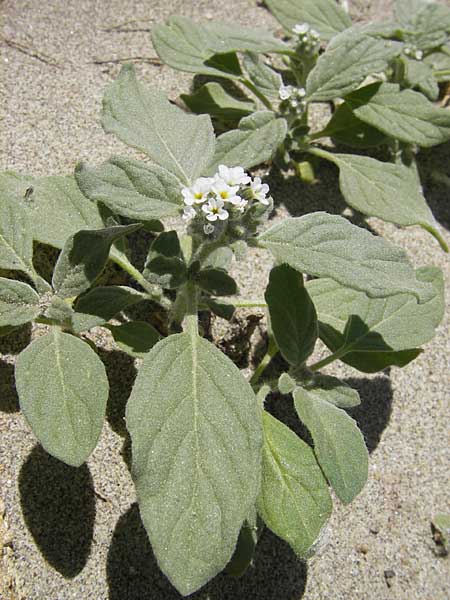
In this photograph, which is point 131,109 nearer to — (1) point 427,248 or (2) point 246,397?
(2) point 246,397

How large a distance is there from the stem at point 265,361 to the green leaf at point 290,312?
0.17 metres

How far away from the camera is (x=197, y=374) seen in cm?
141

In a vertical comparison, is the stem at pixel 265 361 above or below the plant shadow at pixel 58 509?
above

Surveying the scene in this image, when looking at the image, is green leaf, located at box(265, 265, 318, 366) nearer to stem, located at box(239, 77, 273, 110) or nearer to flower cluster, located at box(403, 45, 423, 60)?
stem, located at box(239, 77, 273, 110)

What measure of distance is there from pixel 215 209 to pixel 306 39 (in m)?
1.12

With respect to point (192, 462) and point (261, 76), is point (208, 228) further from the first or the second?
point (261, 76)

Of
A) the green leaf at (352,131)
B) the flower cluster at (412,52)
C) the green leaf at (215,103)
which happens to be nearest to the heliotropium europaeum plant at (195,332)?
the green leaf at (215,103)

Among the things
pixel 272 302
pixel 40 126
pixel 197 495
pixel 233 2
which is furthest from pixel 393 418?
pixel 233 2

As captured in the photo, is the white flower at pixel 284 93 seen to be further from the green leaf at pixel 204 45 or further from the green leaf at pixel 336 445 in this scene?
the green leaf at pixel 336 445

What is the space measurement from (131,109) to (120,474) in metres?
0.92

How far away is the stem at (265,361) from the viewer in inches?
71.6

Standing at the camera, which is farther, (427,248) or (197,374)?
(427,248)

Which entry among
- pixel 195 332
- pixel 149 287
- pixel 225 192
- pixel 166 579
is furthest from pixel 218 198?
pixel 166 579

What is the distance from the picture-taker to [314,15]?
2482mm
